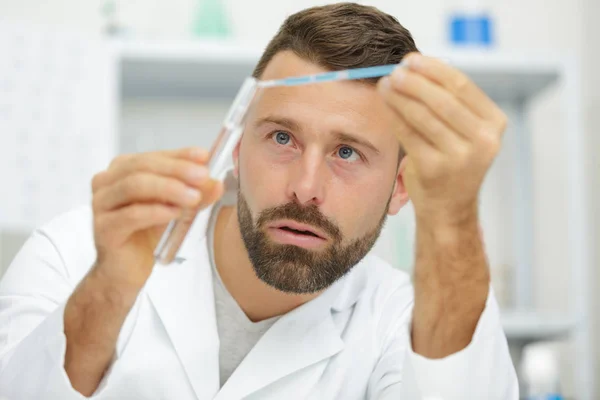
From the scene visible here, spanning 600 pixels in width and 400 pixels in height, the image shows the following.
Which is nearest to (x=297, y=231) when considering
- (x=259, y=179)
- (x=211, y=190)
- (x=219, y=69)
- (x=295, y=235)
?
(x=295, y=235)

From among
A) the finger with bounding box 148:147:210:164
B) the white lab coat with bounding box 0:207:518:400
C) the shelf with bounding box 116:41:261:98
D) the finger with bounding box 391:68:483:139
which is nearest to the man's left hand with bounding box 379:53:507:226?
the finger with bounding box 391:68:483:139

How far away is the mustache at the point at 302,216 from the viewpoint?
1.21m

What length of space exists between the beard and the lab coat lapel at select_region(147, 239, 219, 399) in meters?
0.15

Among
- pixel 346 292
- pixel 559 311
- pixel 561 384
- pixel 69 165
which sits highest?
pixel 346 292

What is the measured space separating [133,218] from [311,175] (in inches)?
14.0

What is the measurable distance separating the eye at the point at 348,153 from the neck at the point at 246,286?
272mm

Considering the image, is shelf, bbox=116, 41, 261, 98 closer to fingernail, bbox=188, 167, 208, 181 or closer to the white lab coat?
the white lab coat

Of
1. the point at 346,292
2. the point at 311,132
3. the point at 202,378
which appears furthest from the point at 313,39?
the point at 202,378

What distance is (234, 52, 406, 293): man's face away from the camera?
1.22 m

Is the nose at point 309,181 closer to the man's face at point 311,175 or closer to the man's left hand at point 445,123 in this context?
the man's face at point 311,175

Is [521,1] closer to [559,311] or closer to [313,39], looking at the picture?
[559,311]

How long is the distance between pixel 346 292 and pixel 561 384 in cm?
150

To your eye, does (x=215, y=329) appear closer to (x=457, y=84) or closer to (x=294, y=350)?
(x=294, y=350)

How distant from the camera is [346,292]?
1491mm
